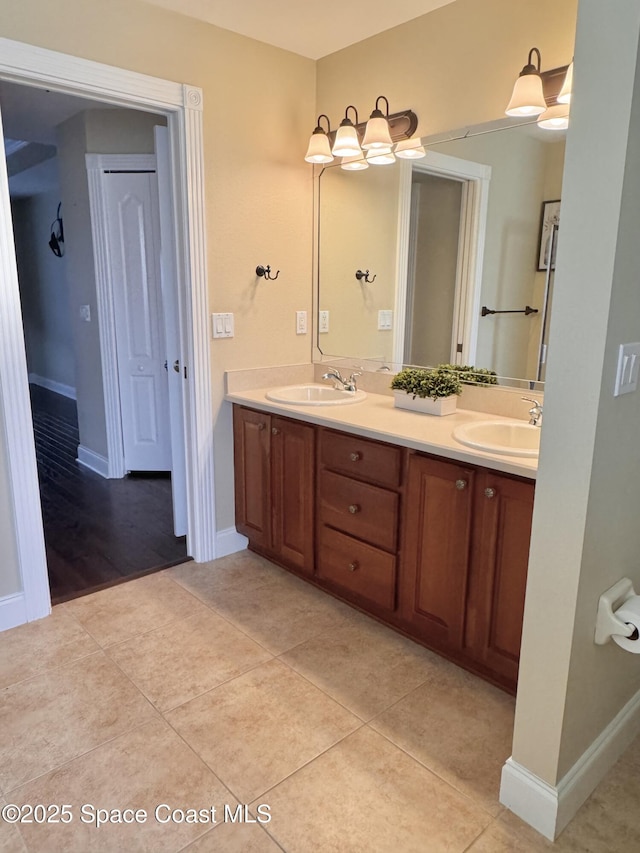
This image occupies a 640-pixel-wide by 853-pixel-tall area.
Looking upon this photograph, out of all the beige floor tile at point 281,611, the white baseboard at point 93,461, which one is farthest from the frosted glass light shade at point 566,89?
the white baseboard at point 93,461

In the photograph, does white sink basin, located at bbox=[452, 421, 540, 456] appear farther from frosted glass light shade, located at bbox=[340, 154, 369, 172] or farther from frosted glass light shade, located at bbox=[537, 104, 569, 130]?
frosted glass light shade, located at bbox=[340, 154, 369, 172]

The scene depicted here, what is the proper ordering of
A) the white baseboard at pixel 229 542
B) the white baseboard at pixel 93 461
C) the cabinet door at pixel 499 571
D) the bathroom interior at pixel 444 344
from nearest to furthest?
the bathroom interior at pixel 444 344 < the cabinet door at pixel 499 571 < the white baseboard at pixel 229 542 < the white baseboard at pixel 93 461

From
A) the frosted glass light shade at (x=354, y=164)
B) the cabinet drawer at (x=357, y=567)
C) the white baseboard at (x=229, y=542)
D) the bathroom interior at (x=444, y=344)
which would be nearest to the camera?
the bathroom interior at (x=444, y=344)

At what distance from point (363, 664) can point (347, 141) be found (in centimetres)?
220

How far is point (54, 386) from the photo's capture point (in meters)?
7.43

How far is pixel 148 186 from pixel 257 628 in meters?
2.93

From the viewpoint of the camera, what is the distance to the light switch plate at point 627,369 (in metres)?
1.29

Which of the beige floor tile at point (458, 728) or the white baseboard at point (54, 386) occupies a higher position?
the white baseboard at point (54, 386)

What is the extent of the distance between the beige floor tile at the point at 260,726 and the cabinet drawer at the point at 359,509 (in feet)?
1.93

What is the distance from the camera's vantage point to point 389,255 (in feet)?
9.21

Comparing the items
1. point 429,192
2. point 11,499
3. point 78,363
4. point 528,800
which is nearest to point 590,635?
point 528,800

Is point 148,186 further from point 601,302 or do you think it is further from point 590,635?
point 590,635

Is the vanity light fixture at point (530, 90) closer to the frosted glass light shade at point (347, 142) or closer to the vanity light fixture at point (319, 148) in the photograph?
the frosted glass light shade at point (347, 142)

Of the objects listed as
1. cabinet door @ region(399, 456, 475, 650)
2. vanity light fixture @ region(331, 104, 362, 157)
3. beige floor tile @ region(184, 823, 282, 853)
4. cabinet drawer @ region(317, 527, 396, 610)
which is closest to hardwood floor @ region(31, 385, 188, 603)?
cabinet drawer @ region(317, 527, 396, 610)
